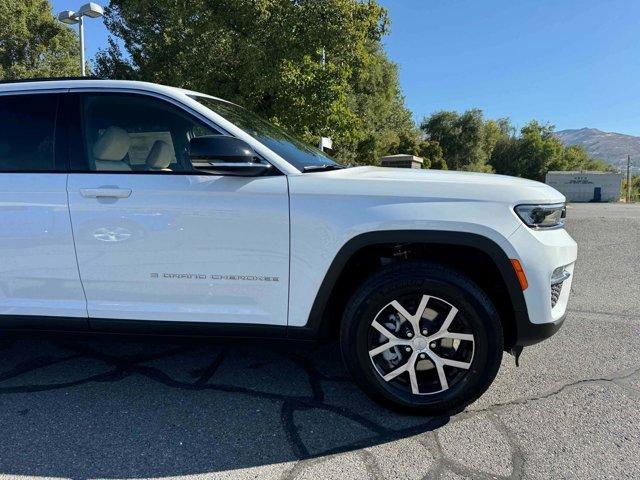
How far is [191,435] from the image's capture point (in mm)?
2602

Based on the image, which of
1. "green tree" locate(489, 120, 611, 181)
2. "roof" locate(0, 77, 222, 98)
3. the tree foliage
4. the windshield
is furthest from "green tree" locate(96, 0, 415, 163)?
"green tree" locate(489, 120, 611, 181)

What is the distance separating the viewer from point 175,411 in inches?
112

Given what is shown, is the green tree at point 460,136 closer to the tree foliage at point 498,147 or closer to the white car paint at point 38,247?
the tree foliage at point 498,147

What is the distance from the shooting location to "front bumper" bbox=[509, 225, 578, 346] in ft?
8.33

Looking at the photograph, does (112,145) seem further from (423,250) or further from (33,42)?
(33,42)

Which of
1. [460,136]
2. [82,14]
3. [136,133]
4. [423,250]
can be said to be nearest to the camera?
[423,250]

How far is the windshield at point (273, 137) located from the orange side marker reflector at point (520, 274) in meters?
1.26

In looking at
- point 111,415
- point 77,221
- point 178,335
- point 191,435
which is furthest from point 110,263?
point 191,435

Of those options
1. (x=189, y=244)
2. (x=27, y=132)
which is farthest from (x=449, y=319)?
(x=27, y=132)

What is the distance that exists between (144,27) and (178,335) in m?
12.5

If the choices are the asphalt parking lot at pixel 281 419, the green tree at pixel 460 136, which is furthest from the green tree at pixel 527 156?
the asphalt parking lot at pixel 281 419

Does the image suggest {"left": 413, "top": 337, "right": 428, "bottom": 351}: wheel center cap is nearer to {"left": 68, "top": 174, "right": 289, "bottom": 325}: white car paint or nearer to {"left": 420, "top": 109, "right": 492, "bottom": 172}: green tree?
{"left": 68, "top": 174, "right": 289, "bottom": 325}: white car paint

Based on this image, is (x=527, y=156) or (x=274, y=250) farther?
(x=527, y=156)

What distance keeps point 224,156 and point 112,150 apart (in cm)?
85
